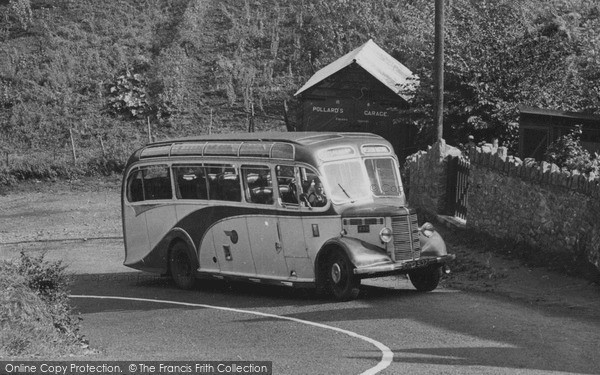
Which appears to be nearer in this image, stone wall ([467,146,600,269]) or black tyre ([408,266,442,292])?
stone wall ([467,146,600,269])

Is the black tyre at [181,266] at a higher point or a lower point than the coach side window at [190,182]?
lower

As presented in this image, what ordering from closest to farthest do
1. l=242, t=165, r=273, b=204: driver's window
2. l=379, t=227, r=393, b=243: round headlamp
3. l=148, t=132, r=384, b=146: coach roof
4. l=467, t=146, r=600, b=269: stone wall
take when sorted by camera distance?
l=379, t=227, r=393, b=243: round headlamp, l=467, t=146, r=600, b=269: stone wall, l=148, t=132, r=384, b=146: coach roof, l=242, t=165, r=273, b=204: driver's window

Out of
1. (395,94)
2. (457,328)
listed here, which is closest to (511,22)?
(395,94)

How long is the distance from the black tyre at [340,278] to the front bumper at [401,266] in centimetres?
24

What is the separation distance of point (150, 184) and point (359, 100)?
15.4 meters

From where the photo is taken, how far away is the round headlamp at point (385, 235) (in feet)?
54.0

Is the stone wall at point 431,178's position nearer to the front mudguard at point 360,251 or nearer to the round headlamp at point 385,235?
the round headlamp at point 385,235

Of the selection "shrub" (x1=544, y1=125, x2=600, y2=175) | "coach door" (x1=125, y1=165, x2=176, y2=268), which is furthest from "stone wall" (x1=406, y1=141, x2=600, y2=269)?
"coach door" (x1=125, y1=165, x2=176, y2=268)

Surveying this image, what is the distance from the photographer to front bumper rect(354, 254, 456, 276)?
15953 millimetres

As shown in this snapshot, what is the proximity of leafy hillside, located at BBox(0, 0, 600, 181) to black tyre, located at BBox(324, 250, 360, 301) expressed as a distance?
16.3 m

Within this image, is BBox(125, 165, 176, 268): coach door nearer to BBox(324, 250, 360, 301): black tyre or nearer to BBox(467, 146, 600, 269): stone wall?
BBox(324, 250, 360, 301): black tyre

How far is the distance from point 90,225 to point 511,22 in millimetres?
14949

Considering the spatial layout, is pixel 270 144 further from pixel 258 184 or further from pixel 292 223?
pixel 292 223

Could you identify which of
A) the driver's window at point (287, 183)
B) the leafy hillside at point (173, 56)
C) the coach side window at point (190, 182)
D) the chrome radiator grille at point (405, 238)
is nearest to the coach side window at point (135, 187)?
the coach side window at point (190, 182)
